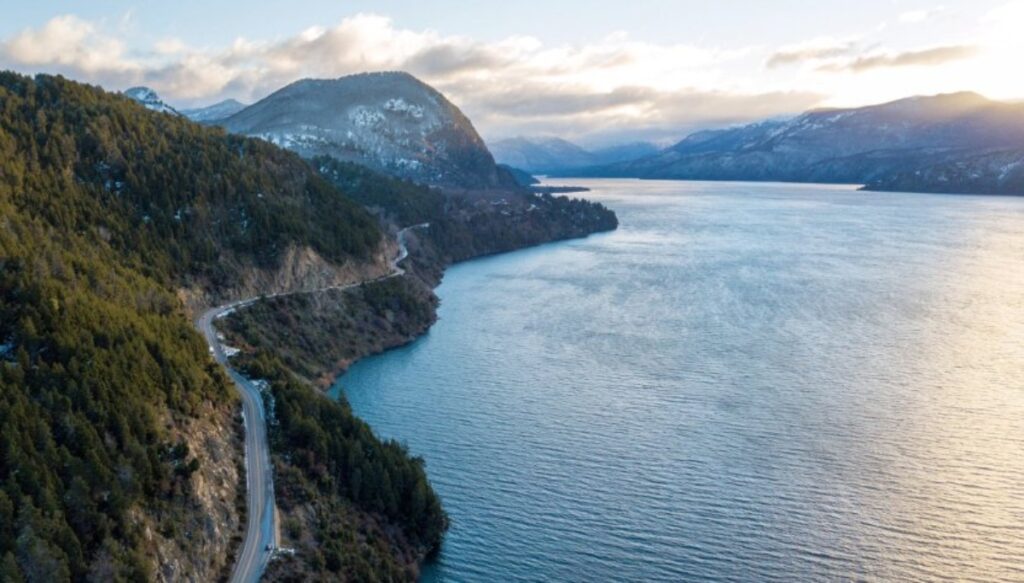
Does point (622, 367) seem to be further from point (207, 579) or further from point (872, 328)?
point (207, 579)

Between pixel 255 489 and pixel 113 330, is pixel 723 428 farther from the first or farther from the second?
pixel 113 330

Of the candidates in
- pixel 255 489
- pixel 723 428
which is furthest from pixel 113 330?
pixel 723 428

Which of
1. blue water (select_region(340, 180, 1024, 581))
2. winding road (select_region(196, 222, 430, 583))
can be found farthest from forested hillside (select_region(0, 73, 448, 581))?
blue water (select_region(340, 180, 1024, 581))

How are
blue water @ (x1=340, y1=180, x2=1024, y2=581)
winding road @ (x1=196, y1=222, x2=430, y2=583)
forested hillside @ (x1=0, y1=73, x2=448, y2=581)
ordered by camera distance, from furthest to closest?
blue water @ (x1=340, y1=180, x2=1024, y2=581) < winding road @ (x1=196, y1=222, x2=430, y2=583) < forested hillside @ (x1=0, y1=73, x2=448, y2=581)

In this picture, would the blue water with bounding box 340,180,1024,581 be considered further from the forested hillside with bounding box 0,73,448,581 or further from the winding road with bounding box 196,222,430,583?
the forested hillside with bounding box 0,73,448,581

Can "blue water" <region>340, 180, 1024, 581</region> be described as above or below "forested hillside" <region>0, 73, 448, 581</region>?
below

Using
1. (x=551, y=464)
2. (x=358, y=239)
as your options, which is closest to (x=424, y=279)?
(x=358, y=239)
